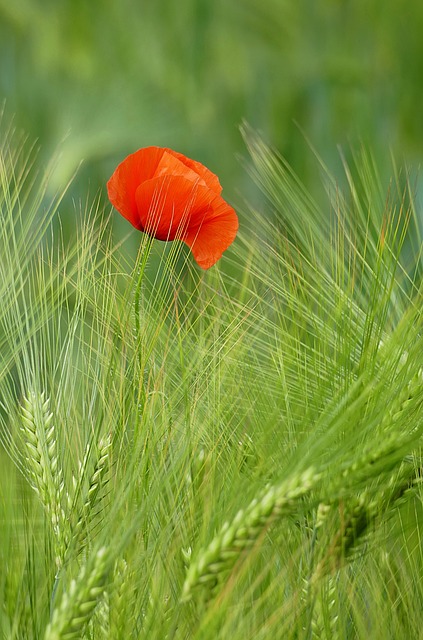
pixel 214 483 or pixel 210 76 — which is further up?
pixel 214 483

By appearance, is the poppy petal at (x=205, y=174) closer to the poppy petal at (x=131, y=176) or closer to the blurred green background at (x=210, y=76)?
the poppy petal at (x=131, y=176)

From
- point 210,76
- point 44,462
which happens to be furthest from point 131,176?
point 210,76

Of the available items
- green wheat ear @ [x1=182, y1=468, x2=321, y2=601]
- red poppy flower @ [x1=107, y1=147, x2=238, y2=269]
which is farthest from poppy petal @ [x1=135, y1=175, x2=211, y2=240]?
green wheat ear @ [x1=182, y1=468, x2=321, y2=601]

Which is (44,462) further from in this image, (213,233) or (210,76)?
(210,76)

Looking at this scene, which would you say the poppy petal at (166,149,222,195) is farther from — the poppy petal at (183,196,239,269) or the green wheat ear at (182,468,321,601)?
the green wheat ear at (182,468,321,601)

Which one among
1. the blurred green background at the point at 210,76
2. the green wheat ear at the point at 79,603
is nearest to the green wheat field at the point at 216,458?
the green wheat ear at the point at 79,603

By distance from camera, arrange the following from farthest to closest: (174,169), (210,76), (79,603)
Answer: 1. (210,76)
2. (174,169)
3. (79,603)

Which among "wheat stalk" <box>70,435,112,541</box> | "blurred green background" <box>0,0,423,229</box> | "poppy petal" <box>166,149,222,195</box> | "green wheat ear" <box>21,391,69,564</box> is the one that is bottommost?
"blurred green background" <box>0,0,423,229</box>
